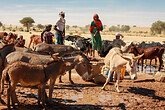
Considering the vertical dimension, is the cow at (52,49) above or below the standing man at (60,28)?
below

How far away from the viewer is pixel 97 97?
6660 mm

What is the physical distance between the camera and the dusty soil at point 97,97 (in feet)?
18.5

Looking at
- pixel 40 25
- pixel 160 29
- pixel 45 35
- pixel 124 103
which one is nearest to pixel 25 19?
pixel 40 25

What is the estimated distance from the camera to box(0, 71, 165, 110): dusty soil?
18.5 ft

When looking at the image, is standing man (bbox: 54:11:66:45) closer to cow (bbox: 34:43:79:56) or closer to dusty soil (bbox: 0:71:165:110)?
cow (bbox: 34:43:79:56)

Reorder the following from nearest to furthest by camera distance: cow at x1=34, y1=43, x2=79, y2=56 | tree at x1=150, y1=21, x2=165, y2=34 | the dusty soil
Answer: the dusty soil → cow at x1=34, y1=43, x2=79, y2=56 → tree at x1=150, y1=21, x2=165, y2=34

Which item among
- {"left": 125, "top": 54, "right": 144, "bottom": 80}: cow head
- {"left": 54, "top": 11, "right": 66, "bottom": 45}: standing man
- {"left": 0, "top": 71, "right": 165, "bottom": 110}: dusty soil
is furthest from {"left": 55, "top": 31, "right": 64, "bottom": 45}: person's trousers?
{"left": 125, "top": 54, "right": 144, "bottom": 80}: cow head

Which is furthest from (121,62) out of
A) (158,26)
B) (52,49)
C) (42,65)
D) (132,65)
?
(158,26)

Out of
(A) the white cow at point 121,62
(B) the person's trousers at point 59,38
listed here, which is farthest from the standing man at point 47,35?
(A) the white cow at point 121,62

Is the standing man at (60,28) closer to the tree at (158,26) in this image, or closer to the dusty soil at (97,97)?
the dusty soil at (97,97)

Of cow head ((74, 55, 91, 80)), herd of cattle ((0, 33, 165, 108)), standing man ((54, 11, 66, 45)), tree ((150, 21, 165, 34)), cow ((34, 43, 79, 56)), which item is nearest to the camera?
herd of cattle ((0, 33, 165, 108))

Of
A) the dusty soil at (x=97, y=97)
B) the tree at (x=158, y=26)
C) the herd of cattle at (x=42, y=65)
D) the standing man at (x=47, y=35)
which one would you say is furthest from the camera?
the tree at (x=158, y=26)

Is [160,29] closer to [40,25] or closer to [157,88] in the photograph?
[40,25]

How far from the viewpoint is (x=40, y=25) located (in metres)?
72.7
